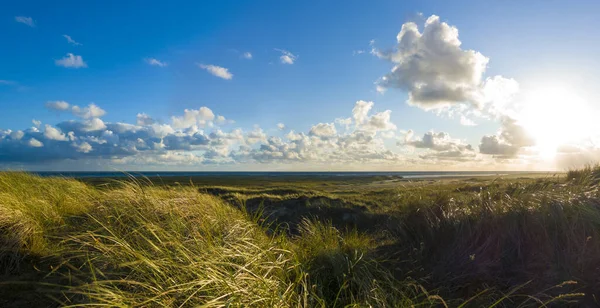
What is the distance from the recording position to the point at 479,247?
499cm

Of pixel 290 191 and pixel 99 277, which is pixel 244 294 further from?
pixel 290 191

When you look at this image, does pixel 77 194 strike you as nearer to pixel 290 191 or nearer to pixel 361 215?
pixel 361 215

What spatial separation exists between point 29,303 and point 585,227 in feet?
23.9

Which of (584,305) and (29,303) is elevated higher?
(29,303)

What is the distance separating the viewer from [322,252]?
4555mm

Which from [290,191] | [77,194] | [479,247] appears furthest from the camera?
[290,191]

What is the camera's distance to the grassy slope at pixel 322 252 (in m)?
3.33

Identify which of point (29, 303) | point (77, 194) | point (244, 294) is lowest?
point (29, 303)

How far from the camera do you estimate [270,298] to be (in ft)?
9.41

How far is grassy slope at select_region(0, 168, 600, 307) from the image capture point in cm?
333

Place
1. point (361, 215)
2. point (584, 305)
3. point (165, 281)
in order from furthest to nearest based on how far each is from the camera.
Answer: point (361, 215) < point (584, 305) < point (165, 281)

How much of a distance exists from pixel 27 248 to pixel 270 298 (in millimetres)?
3766

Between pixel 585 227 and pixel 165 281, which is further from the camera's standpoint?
pixel 585 227

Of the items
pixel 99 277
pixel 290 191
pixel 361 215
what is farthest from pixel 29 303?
pixel 290 191
